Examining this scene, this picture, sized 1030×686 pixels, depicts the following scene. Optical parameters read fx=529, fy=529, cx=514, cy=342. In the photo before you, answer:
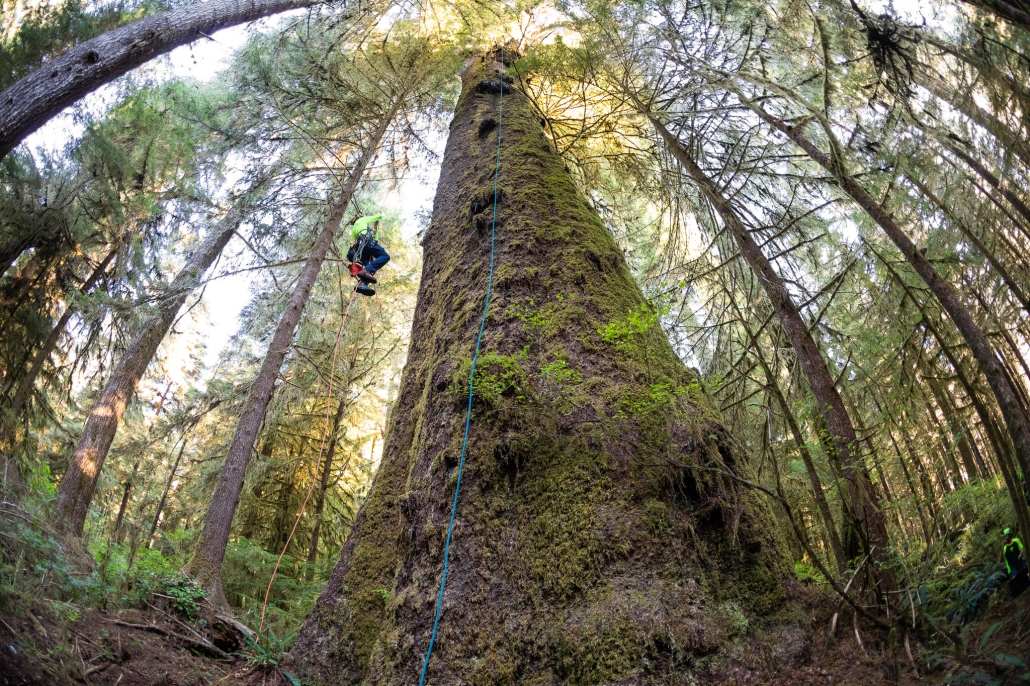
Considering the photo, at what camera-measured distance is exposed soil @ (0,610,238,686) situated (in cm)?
258

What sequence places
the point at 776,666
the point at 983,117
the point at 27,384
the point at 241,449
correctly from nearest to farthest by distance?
the point at 776,666 → the point at 983,117 → the point at 27,384 → the point at 241,449

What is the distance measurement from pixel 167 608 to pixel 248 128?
6945mm

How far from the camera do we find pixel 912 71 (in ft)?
12.6

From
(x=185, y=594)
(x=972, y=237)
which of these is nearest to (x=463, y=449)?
(x=185, y=594)

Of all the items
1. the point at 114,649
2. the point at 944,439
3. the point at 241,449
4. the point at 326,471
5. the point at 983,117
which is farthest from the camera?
the point at 326,471

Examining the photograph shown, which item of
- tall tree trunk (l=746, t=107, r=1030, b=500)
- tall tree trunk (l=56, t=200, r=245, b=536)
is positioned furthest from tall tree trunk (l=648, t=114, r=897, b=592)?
tall tree trunk (l=56, t=200, r=245, b=536)

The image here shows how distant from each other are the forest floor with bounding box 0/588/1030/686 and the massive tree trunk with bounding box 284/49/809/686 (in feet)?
0.50

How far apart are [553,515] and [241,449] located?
4.55m

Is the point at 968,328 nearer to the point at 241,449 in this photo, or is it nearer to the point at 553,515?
the point at 553,515

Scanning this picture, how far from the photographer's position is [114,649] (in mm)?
3543

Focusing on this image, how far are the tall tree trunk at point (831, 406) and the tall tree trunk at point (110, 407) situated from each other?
7140 millimetres

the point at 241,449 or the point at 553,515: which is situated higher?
the point at 241,449

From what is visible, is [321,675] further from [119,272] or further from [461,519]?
[119,272]

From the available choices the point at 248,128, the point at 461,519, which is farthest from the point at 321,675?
the point at 248,128
